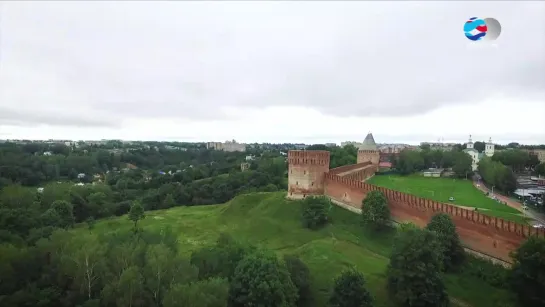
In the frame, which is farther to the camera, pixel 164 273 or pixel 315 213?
pixel 315 213

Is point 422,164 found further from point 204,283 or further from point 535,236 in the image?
point 204,283

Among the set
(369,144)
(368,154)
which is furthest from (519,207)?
(369,144)

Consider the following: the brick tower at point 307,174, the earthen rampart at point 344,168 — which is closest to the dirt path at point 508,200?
the earthen rampart at point 344,168

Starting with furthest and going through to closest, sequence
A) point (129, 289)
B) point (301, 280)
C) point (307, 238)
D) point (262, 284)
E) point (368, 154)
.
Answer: point (368, 154)
point (307, 238)
point (301, 280)
point (262, 284)
point (129, 289)

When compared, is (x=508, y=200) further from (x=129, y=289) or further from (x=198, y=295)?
(x=129, y=289)

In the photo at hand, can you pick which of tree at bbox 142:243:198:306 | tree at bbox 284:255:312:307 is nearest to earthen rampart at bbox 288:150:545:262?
tree at bbox 284:255:312:307

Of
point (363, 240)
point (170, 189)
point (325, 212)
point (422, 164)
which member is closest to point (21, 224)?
point (325, 212)

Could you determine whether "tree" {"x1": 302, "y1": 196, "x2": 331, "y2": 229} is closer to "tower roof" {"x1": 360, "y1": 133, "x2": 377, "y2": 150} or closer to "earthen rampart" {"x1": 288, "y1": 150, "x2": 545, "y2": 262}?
"earthen rampart" {"x1": 288, "y1": 150, "x2": 545, "y2": 262}
